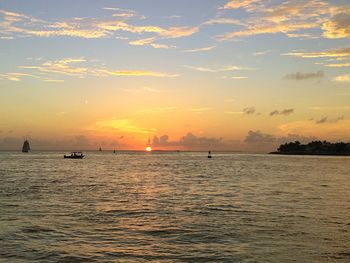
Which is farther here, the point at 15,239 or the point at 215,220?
the point at 215,220

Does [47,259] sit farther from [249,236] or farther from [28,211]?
[28,211]

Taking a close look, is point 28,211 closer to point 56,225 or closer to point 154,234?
point 56,225

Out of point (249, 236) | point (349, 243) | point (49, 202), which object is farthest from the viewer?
point (49, 202)

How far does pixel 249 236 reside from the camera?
2277 centimetres

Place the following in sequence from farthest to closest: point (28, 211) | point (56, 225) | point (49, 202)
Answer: point (49, 202) < point (28, 211) < point (56, 225)

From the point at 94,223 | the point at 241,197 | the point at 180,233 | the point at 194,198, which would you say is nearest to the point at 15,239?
the point at 94,223

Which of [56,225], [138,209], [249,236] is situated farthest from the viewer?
[138,209]

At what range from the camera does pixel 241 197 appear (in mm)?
42750

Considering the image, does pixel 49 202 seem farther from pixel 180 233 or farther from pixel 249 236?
Answer: pixel 249 236

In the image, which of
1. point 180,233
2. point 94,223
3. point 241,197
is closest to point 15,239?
point 94,223

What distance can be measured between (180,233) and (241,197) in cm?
2013

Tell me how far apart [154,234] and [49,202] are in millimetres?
17293

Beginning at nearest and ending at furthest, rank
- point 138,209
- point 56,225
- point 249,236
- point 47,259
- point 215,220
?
point 47,259
point 249,236
point 56,225
point 215,220
point 138,209

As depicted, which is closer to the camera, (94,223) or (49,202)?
(94,223)
